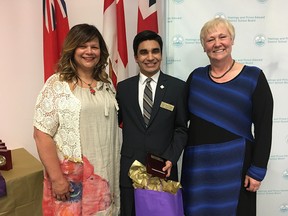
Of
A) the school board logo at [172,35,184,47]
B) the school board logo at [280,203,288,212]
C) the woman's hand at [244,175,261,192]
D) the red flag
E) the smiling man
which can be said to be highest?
the red flag

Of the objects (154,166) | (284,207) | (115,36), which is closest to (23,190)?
(154,166)

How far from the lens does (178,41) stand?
2166mm

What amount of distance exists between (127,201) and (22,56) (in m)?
1.49

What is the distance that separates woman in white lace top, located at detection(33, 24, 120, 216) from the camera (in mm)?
1501

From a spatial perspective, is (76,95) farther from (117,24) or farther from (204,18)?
(204,18)

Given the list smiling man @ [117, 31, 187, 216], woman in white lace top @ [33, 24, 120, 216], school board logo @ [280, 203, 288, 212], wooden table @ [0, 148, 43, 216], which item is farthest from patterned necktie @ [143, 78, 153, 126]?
school board logo @ [280, 203, 288, 212]

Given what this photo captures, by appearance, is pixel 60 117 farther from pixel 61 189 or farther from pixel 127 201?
pixel 127 201

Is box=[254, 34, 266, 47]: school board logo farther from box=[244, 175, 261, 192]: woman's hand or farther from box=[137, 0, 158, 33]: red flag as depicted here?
box=[244, 175, 261, 192]: woman's hand

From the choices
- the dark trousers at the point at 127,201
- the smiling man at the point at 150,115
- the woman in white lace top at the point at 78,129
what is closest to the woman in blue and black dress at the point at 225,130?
the smiling man at the point at 150,115

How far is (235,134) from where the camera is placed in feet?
5.24

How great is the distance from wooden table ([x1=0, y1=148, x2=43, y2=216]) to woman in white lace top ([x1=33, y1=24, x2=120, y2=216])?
42 cm

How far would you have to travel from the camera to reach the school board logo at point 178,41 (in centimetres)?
216

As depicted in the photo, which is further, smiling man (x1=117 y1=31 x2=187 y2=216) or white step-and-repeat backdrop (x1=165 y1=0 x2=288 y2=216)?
white step-and-repeat backdrop (x1=165 y1=0 x2=288 y2=216)

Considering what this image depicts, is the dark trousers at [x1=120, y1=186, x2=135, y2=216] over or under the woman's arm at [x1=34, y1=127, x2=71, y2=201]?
under
